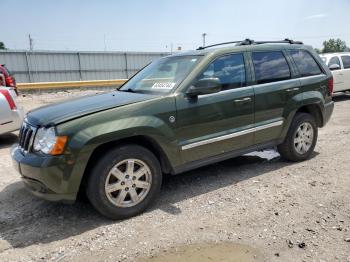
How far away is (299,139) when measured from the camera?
5.71 meters

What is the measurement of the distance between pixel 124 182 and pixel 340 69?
11499 mm

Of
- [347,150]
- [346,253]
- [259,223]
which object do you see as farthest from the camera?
[347,150]

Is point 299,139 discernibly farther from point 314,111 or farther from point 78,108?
point 78,108

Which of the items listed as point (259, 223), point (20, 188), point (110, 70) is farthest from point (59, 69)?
point (259, 223)

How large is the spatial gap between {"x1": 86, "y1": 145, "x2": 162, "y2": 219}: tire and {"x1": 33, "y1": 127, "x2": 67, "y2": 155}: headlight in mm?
427

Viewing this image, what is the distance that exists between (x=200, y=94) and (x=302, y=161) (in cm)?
250

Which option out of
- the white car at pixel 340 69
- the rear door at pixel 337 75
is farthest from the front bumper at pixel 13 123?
the rear door at pixel 337 75

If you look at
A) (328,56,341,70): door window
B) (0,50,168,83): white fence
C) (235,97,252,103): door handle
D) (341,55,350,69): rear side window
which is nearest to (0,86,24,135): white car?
(235,97,252,103): door handle

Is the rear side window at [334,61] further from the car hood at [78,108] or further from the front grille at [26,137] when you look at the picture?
the front grille at [26,137]

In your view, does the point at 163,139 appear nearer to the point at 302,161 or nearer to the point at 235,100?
the point at 235,100

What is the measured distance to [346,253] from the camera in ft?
10.4

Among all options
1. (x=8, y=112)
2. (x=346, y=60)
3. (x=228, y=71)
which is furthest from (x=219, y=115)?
(x=346, y=60)

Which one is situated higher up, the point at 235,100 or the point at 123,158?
the point at 235,100

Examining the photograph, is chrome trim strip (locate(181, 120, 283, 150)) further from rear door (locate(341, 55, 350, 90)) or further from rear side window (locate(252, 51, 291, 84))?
rear door (locate(341, 55, 350, 90))
